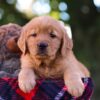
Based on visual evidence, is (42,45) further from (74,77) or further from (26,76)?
(74,77)

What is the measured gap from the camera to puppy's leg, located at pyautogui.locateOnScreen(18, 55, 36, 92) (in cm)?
624

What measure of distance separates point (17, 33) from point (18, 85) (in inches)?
43.3

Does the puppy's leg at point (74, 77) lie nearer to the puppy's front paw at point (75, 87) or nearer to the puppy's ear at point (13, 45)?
the puppy's front paw at point (75, 87)

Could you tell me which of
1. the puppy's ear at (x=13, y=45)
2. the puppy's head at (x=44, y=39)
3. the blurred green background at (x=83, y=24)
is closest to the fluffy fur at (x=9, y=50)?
the puppy's ear at (x=13, y=45)

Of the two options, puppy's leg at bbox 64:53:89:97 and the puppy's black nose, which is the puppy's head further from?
puppy's leg at bbox 64:53:89:97

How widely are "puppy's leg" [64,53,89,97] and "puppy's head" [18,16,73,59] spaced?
6.4 inches

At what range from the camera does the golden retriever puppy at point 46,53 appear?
21.2 feet

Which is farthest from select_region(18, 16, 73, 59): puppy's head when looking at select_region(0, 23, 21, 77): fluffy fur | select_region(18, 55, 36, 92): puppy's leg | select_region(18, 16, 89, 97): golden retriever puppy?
select_region(0, 23, 21, 77): fluffy fur

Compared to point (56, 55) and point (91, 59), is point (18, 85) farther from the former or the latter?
point (91, 59)

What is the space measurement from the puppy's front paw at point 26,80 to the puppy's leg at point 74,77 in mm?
334

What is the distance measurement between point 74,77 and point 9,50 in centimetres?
100

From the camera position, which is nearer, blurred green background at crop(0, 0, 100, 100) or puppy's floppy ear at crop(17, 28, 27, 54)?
puppy's floppy ear at crop(17, 28, 27, 54)

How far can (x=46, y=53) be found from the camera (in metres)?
6.53

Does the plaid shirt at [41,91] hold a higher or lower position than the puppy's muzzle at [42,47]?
lower
